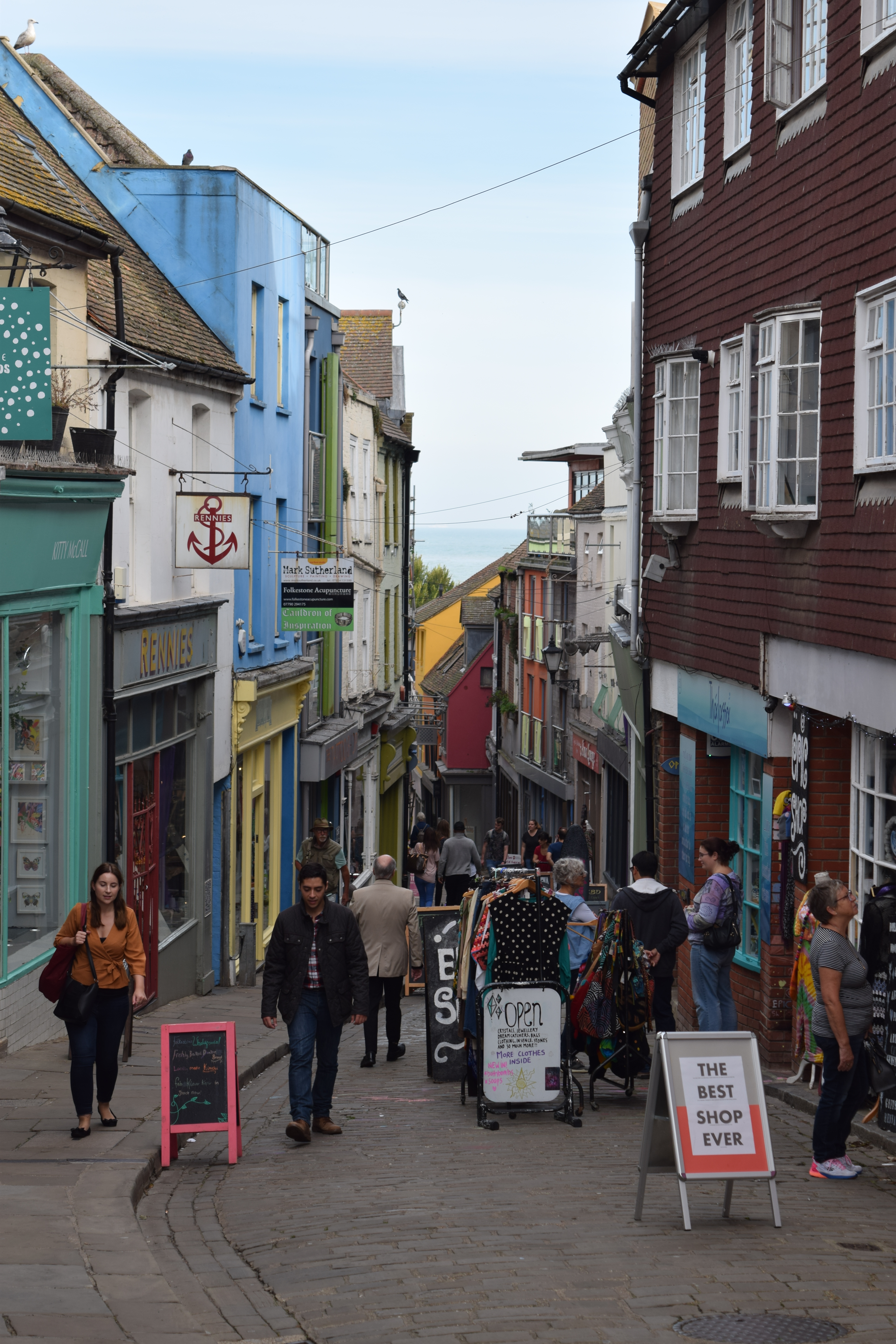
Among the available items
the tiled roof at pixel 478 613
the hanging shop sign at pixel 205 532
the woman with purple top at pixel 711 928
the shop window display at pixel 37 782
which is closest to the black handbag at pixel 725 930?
the woman with purple top at pixel 711 928

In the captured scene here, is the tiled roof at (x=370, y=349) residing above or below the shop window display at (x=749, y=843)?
above

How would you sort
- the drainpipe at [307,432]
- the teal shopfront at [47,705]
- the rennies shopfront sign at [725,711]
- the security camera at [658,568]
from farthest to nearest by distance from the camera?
the drainpipe at [307,432] → the security camera at [658,568] → the rennies shopfront sign at [725,711] → the teal shopfront at [47,705]

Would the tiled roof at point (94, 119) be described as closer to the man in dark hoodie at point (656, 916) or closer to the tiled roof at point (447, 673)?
the man in dark hoodie at point (656, 916)

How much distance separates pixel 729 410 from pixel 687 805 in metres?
4.41

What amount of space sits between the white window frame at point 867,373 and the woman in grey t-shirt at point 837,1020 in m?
3.82

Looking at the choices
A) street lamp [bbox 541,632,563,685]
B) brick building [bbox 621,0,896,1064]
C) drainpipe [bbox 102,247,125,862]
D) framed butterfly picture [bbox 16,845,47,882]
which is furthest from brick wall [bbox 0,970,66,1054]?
street lamp [bbox 541,632,563,685]

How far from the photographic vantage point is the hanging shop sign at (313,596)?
23312 mm

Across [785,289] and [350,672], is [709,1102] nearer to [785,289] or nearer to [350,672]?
[785,289]

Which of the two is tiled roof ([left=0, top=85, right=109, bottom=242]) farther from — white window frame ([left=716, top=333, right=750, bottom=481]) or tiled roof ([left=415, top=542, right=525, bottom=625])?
tiled roof ([left=415, top=542, right=525, bottom=625])

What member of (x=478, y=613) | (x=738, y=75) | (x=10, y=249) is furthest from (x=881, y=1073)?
(x=478, y=613)

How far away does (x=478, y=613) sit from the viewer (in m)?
67.2

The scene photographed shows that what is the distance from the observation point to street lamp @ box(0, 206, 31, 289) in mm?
12133

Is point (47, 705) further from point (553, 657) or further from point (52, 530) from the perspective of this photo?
point (553, 657)

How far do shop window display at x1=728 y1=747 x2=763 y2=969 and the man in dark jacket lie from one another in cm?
579
